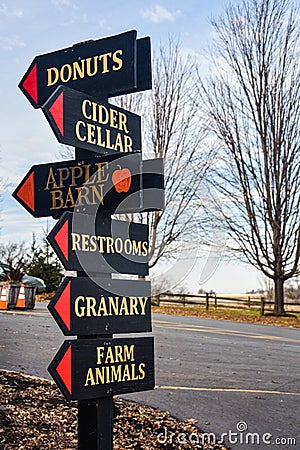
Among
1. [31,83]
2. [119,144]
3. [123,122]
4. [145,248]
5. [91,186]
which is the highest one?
[31,83]

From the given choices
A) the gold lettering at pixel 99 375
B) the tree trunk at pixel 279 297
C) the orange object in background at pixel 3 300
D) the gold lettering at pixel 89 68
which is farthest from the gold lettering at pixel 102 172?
the tree trunk at pixel 279 297

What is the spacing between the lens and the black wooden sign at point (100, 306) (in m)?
3.63

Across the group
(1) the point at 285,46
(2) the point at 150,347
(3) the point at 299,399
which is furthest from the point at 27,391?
(1) the point at 285,46

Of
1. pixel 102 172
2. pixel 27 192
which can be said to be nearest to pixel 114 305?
pixel 102 172

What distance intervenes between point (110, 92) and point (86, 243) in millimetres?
1088

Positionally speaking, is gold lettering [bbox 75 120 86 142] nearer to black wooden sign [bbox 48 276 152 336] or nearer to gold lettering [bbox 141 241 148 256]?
gold lettering [bbox 141 241 148 256]

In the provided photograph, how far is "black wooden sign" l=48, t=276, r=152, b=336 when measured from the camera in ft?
11.9

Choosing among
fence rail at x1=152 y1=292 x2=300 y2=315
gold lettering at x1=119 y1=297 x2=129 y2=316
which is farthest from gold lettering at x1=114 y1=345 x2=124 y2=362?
fence rail at x1=152 y1=292 x2=300 y2=315

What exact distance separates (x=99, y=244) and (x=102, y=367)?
768 mm

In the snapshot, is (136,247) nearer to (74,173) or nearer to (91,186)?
(91,186)

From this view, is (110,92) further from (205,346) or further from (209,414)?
(205,346)

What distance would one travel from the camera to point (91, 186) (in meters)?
3.89

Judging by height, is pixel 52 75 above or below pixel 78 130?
above

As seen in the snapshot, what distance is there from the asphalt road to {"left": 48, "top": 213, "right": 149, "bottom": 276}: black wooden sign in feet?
6.84
